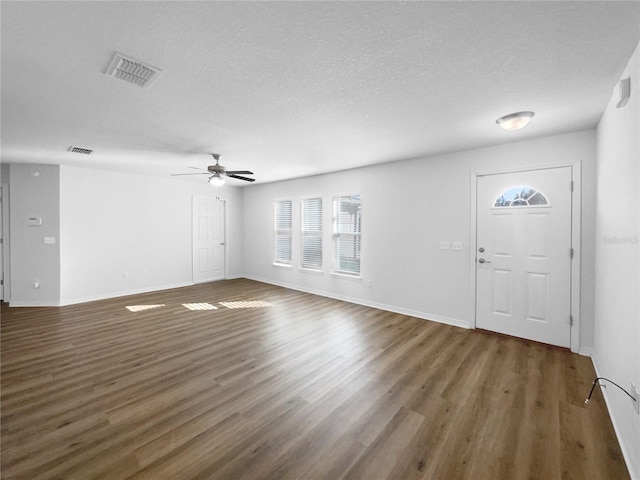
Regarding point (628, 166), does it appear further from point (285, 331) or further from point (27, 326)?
point (27, 326)

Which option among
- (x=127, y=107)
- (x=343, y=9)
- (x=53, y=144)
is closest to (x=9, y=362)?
(x=53, y=144)

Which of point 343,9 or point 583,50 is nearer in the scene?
point 343,9

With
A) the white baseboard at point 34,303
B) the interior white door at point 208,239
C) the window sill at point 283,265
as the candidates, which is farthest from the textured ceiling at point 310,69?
the window sill at point 283,265

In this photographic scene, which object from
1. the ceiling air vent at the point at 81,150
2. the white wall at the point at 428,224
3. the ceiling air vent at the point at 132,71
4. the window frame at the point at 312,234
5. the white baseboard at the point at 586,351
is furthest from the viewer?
the window frame at the point at 312,234

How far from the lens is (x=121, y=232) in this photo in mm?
5586

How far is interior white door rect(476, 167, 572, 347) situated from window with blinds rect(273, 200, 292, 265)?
13.4 ft

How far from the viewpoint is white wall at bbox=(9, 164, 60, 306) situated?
15.7ft

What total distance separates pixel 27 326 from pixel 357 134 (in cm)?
525

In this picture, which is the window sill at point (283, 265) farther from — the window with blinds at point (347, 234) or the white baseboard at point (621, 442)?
the white baseboard at point (621, 442)

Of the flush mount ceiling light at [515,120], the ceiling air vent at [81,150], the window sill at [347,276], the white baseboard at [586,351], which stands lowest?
the white baseboard at [586,351]

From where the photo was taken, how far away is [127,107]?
254 centimetres

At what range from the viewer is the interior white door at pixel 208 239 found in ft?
22.4

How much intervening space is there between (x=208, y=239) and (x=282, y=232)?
78.8 inches

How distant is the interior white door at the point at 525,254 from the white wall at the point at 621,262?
539 mm
